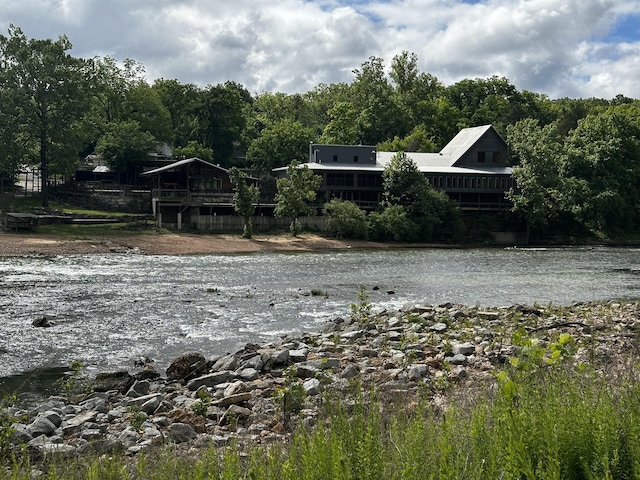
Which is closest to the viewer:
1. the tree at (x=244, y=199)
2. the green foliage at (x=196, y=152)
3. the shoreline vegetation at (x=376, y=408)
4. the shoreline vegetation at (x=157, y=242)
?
the shoreline vegetation at (x=376, y=408)

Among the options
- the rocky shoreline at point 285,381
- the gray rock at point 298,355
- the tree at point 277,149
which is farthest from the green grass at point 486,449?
the tree at point 277,149

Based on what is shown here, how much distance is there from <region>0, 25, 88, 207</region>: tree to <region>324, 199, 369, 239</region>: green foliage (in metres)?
25.2

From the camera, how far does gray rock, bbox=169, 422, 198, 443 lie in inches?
393

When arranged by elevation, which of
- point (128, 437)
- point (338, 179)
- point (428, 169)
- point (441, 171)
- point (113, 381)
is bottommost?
point (113, 381)

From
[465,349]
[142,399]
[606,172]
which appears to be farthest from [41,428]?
[606,172]

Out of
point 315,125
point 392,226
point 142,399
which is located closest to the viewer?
point 142,399

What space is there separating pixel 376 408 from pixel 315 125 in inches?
4021

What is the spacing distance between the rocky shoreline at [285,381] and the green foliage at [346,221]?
39.1 meters

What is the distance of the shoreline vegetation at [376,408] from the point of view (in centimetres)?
570

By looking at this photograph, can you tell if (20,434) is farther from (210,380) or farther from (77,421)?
(210,380)

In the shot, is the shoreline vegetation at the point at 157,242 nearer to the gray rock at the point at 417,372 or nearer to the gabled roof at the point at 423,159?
the gabled roof at the point at 423,159

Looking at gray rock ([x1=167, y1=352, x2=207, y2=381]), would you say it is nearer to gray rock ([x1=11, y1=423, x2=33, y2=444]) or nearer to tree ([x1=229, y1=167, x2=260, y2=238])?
gray rock ([x1=11, y1=423, x2=33, y2=444])

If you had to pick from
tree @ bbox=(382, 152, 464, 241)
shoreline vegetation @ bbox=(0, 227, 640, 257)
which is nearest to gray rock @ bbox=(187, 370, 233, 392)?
shoreline vegetation @ bbox=(0, 227, 640, 257)

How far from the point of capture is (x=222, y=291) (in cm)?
3047
